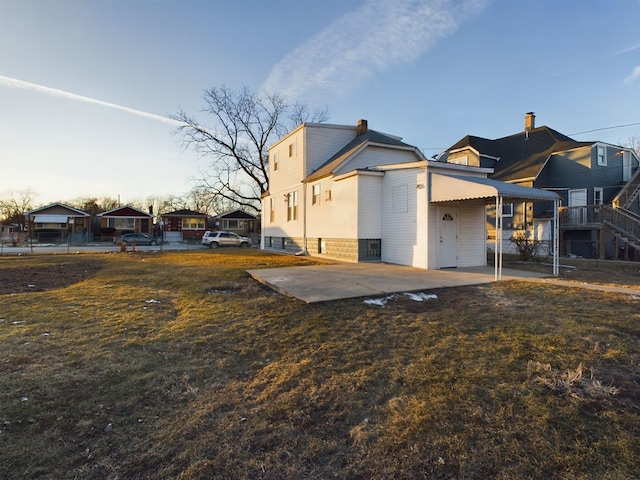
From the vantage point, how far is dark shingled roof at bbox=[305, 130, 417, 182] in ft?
→ 51.0

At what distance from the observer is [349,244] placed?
14172mm

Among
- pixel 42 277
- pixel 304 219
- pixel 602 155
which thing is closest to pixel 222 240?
pixel 304 219

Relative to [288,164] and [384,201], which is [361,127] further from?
[384,201]

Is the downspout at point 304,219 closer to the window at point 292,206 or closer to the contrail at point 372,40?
the window at point 292,206

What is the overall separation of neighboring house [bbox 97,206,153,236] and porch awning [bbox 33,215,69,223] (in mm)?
3909

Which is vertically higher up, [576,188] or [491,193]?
[576,188]

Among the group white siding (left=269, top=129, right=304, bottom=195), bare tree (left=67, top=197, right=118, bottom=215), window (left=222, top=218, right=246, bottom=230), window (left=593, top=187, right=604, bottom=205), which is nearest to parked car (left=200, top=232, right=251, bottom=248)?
white siding (left=269, top=129, right=304, bottom=195)

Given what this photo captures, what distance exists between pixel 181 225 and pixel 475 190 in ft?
139

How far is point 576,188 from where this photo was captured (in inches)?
818

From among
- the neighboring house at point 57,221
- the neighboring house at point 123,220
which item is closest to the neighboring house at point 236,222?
the neighboring house at point 123,220

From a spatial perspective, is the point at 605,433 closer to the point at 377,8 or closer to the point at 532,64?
the point at 377,8

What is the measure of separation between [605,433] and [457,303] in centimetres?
410

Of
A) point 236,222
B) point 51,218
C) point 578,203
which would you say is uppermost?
point 51,218

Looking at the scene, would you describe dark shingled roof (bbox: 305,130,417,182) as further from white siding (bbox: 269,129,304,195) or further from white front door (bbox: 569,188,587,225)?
white front door (bbox: 569,188,587,225)
